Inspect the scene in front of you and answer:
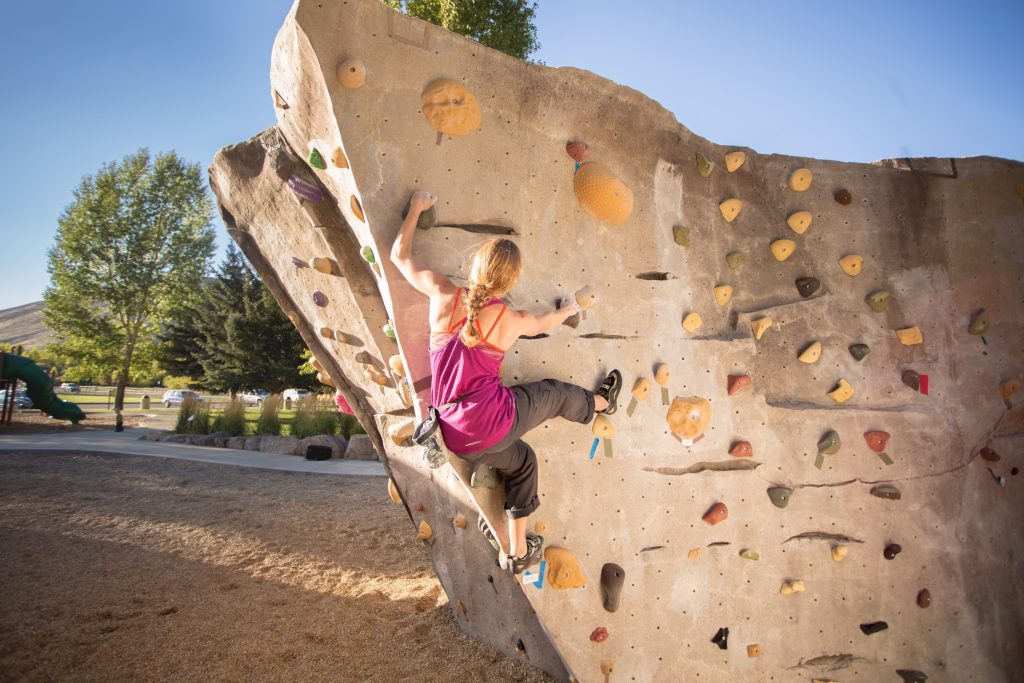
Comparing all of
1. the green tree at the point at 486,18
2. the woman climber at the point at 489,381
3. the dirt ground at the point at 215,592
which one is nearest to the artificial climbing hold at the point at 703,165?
the woman climber at the point at 489,381

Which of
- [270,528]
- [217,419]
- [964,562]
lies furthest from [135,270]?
[964,562]

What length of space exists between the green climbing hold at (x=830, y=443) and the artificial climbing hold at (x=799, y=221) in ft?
3.58

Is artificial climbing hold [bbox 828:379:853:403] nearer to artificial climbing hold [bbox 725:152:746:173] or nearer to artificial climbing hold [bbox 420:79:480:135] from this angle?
artificial climbing hold [bbox 725:152:746:173]

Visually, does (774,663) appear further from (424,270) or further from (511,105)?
(511,105)

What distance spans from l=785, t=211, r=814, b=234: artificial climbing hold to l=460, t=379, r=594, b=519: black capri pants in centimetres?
160

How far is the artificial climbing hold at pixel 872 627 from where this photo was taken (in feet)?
9.70

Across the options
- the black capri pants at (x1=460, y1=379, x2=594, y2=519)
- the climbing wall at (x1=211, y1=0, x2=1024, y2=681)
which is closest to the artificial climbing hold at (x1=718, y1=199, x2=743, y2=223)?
the climbing wall at (x1=211, y1=0, x2=1024, y2=681)

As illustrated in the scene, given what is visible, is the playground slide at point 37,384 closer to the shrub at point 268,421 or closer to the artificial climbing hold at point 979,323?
the shrub at point 268,421

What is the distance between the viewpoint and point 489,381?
217 centimetres

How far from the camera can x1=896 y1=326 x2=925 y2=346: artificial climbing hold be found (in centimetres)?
314

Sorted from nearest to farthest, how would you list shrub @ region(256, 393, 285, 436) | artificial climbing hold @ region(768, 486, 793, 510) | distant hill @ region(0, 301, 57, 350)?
1. artificial climbing hold @ region(768, 486, 793, 510)
2. shrub @ region(256, 393, 285, 436)
3. distant hill @ region(0, 301, 57, 350)

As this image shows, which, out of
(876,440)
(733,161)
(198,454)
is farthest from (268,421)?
(876,440)

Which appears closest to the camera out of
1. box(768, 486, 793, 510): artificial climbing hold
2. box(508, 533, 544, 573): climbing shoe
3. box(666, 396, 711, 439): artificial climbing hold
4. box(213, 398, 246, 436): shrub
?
box(508, 533, 544, 573): climbing shoe

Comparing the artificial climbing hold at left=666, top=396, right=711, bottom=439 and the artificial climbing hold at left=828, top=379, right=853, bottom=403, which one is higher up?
the artificial climbing hold at left=828, top=379, right=853, bottom=403
